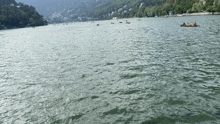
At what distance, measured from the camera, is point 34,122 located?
9.30m

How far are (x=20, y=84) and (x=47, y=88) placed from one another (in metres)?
4.08

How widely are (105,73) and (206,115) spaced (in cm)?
1088

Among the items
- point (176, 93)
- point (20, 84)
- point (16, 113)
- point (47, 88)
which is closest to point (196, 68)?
point (176, 93)

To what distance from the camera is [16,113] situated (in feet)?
34.6

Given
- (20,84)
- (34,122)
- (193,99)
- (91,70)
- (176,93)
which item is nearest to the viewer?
(34,122)

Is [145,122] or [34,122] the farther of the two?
[34,122]

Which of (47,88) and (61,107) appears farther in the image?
(47,88)

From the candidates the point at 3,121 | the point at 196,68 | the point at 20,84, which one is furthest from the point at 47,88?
the point at 196,68

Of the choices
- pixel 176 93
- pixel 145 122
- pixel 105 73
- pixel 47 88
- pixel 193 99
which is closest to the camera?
pixel 145 122

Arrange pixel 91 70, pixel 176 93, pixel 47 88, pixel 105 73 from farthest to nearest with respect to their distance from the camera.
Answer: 1. pixel 91 70
2. pixel 105 73
3. pixel 47 88
4. pixel 176 93

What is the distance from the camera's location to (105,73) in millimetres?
17234

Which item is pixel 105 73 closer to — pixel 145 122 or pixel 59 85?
pixel 59 85

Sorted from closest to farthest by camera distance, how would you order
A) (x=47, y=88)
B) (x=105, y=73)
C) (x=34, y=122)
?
(x=34, y=122) < (x=47, y=88) < (x=105, y=73)

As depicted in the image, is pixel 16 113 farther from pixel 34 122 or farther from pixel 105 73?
pixel 105 73
